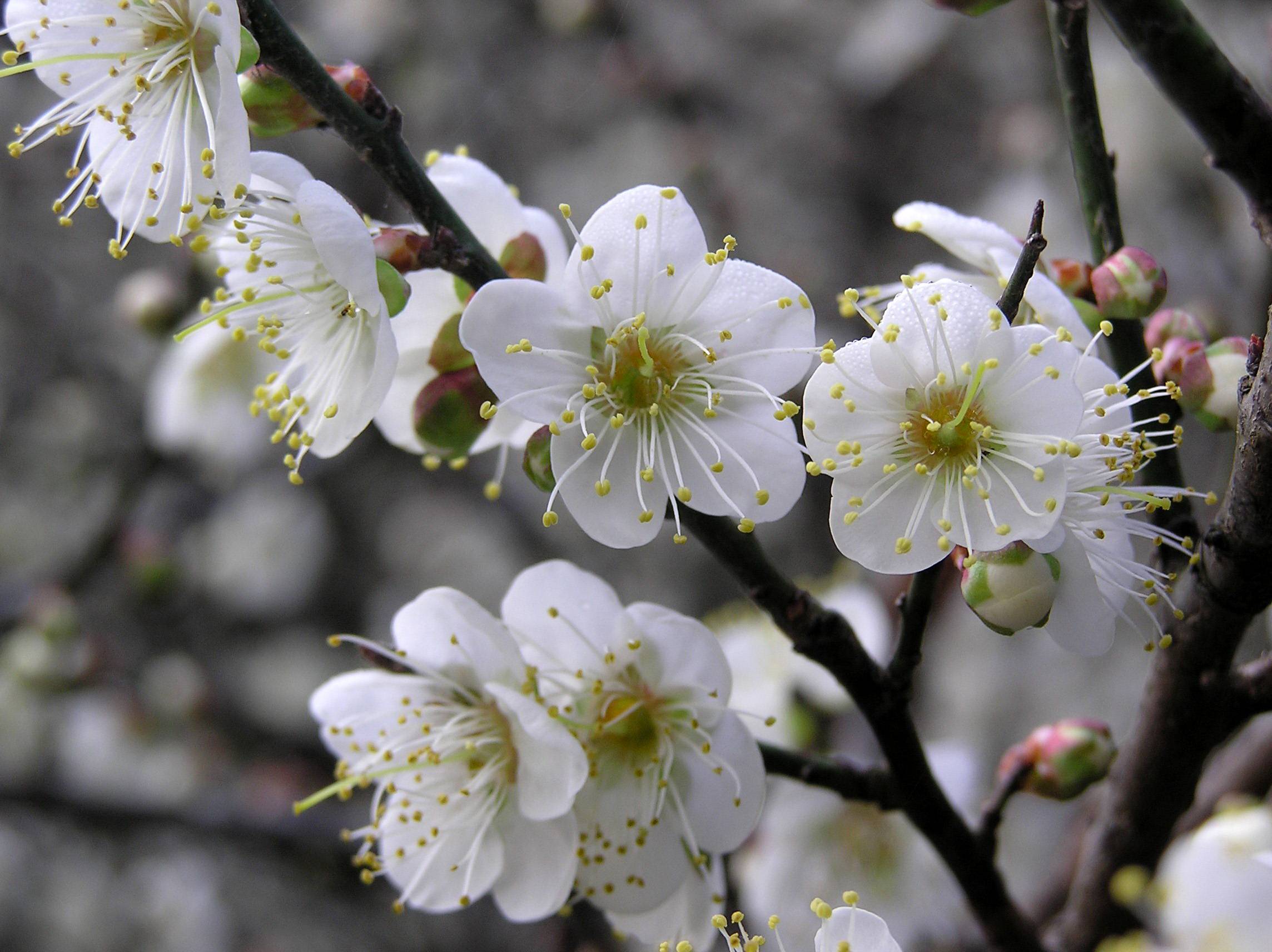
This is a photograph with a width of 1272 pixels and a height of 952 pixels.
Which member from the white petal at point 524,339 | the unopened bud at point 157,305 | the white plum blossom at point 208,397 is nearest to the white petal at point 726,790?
the white petal at point 524,339

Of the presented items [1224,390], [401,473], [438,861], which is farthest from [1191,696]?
[401,473]

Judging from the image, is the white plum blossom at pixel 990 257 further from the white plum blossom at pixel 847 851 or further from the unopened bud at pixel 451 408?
the white plum blossom at pixel 847 851

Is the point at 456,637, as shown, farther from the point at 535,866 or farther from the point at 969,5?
the point at 969,5

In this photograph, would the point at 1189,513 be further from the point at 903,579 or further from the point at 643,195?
the point at 903,579

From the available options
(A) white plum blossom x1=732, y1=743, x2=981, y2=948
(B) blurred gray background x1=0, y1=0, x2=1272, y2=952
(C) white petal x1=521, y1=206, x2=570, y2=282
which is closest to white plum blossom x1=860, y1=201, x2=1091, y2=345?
(C) white petal x1=521, y1=206, x2=570, y2=282

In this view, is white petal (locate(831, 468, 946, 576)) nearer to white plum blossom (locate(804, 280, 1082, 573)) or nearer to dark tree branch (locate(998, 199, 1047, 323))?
white plum blossom (locate(804, 280, 1082, 573))

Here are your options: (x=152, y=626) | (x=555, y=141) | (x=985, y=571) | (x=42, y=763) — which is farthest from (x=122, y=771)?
(x=985, y=571)
